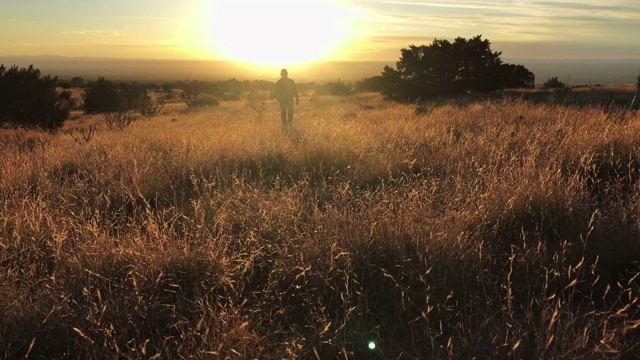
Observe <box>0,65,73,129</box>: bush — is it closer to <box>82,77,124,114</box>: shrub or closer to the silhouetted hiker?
<box>82,77,124,114</box>: shrub

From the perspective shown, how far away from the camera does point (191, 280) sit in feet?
9.02

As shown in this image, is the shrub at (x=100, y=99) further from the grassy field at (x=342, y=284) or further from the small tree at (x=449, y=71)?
the grassy field at (x=342, y=284)

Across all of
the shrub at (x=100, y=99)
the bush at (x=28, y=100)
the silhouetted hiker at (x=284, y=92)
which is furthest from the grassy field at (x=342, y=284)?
the shrub at (x=100, y=99)

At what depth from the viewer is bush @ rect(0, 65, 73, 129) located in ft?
70.7

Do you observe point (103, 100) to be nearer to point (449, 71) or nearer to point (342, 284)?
point (449, 71)

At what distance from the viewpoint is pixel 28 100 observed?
868 inches

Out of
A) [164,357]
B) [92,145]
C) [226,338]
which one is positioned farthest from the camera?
[92,145]

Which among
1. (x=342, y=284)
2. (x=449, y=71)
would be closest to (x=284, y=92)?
(x=342, y=284)

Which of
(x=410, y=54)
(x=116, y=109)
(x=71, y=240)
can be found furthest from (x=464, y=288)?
(x=116, y=109)

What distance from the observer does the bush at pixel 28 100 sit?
21.6 meters

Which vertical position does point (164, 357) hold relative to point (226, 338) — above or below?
below

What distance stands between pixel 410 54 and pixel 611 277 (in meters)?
29.8

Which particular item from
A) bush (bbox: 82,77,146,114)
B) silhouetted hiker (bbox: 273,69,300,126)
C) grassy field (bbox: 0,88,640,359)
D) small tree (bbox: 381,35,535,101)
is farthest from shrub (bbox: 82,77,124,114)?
grassy field (bbox: 0,88,640,359)

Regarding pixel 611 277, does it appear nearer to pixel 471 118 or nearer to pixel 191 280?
pixel 191 280
